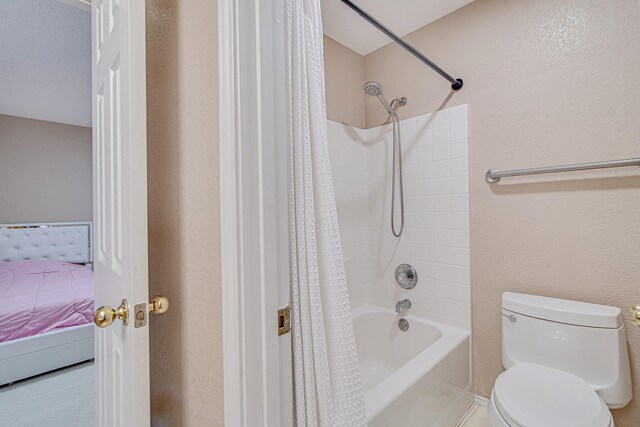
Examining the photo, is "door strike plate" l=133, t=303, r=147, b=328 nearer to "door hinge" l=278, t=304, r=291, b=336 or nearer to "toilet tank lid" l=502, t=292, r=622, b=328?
"door hinge" l=278, t=304, r=291, b=336

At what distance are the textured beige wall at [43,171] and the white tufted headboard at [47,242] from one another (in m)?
0.15

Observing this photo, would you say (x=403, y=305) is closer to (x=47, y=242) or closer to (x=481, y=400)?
(x=481, y=400)

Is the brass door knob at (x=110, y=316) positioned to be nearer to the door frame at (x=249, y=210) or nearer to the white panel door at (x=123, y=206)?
the white panel door at (x=123, y=206)

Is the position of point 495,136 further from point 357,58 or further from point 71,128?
point 71,128

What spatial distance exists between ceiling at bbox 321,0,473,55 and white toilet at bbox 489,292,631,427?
1.73 metres

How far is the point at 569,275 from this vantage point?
54.7 inches

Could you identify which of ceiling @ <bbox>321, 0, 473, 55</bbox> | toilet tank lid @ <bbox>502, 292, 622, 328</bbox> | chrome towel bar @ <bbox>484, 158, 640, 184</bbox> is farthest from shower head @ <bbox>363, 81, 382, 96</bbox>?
toilet tank lid @ <bbox>502, 292, 622, 328</bbox>

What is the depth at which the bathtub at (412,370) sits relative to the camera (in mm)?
1143

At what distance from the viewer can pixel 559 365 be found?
129 cm

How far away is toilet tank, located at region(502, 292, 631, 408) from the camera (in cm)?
119

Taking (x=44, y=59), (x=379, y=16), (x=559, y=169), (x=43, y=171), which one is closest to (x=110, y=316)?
(x=559, y=169)

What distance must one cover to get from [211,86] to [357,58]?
1890 millimetres

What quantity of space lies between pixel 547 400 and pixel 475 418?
68 cm

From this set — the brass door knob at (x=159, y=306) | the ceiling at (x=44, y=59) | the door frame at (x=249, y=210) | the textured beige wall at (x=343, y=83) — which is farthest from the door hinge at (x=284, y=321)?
the ceiling at (x=44, y=59)
